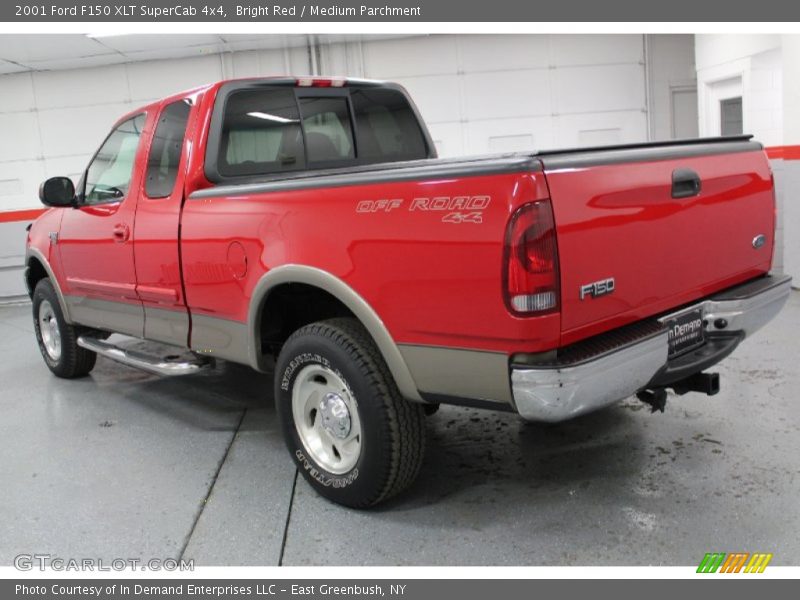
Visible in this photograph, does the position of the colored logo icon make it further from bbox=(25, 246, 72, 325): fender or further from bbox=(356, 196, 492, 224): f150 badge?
bbox=(25, 246, 72, 325): fender

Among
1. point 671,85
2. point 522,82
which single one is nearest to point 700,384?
point 522,82

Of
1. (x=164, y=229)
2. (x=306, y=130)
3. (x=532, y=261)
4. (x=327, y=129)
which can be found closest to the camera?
(x=532, y=261)

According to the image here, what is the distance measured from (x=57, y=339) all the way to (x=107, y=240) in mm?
1700

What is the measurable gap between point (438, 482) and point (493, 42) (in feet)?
26.4

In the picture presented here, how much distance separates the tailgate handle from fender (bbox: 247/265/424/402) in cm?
130

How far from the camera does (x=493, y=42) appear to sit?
33.3 ft

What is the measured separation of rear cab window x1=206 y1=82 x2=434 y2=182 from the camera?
13.4ft

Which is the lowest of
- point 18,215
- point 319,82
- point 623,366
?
point 623,366

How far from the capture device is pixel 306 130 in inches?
174

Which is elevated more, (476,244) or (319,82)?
(319,82)

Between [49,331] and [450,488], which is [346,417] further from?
[49,331]

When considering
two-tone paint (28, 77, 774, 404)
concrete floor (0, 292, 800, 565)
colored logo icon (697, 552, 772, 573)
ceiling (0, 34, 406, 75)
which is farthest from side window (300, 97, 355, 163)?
ceiling (0, 34, 406, 75)

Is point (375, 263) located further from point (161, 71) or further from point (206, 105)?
point (161, 71)

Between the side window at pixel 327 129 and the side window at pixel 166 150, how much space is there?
71 cm
